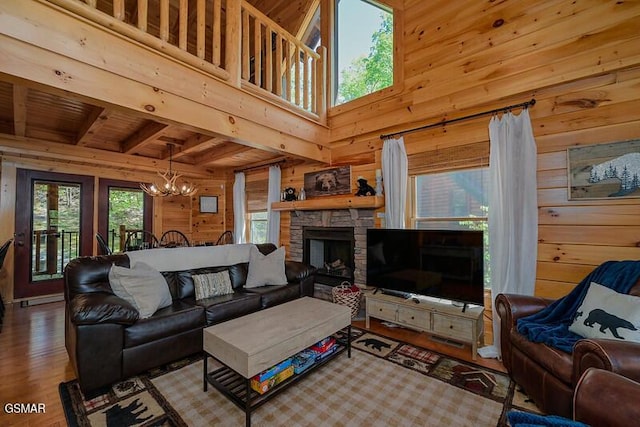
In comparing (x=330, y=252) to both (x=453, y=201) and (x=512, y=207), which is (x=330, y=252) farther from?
(x=512, y=207)

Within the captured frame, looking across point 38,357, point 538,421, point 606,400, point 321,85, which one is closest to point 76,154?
point 38,357

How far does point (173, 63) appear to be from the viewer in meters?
2.39

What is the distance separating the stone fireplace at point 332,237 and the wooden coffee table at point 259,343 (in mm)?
1452

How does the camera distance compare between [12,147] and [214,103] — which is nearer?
[214,103]

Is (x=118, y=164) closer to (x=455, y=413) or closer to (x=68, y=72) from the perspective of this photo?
(x=68, y=72)

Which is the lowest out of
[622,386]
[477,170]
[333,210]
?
[622,386]

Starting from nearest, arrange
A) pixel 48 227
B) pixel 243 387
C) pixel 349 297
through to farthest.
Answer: pixel 243 387 → pixel 349 297 → pixel 48 227

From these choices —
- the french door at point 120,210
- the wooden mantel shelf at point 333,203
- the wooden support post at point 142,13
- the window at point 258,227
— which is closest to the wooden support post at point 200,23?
the wooden support post at point 142,13

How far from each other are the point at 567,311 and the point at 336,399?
6.06 feet

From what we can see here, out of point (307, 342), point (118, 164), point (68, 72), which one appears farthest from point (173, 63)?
point (118, 164)

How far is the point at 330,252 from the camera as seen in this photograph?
4.50 metres

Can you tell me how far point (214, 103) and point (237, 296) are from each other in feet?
6.64

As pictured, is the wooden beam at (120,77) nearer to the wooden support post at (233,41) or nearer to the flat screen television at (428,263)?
the wooden support post at (233,41)

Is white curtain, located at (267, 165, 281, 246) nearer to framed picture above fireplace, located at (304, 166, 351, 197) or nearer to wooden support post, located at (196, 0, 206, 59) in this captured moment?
framed picture above fireplace, located at (304, 166, 351, 197)
